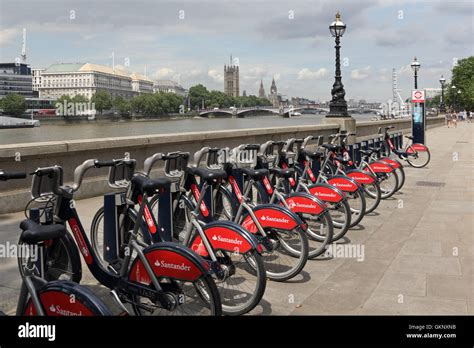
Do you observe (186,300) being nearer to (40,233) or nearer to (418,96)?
(40,233)

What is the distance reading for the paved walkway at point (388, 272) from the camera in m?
3.87

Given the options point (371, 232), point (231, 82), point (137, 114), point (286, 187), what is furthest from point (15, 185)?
point (231, 82)

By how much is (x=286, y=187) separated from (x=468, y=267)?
2149 mm

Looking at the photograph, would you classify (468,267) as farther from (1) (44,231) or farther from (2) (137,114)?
(2) (137,114)

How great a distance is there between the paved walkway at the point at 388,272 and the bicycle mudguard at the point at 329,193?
59 cm

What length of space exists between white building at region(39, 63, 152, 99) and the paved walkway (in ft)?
325

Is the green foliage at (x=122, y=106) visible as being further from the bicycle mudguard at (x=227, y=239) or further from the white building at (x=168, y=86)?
the bicycle mudguard at (x=227, y=239)

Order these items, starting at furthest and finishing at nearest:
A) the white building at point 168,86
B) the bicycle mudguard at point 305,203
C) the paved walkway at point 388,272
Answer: the white building at point 168,86, the bicycle mudguard at point 305,203, the paved walkway at point 388,272

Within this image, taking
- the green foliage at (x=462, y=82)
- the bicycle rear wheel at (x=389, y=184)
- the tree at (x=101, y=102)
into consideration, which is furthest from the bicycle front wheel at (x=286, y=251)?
the green foliage at (x=462, y=82)

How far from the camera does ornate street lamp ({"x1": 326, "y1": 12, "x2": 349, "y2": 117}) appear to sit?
15742 millimetres

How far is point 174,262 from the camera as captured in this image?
2.96 meters

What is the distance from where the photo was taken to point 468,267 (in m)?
4.88

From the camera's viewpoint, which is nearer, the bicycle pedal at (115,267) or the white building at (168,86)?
the bicycle pedal at (115,267)

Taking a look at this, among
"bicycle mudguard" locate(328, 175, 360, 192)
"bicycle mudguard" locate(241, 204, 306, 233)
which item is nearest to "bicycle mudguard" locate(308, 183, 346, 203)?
"bicycle mudguard" locate(328, 175, 360, 192)
